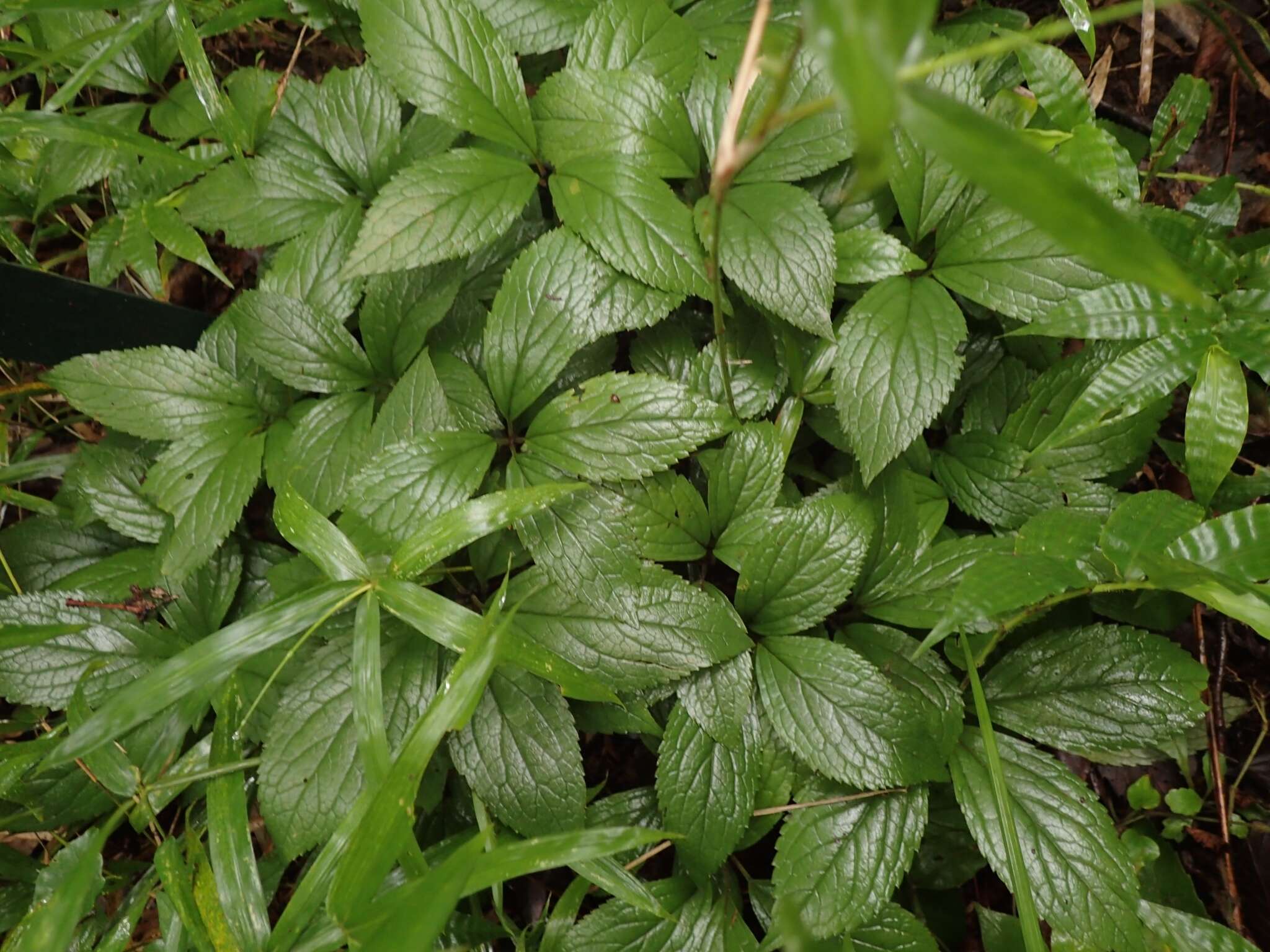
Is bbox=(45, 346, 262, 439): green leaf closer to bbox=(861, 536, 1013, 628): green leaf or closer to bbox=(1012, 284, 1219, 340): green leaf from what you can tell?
bbox=(861, 536, 1013, 628): green leaf

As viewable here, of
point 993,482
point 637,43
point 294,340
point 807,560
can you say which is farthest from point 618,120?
point 993,482

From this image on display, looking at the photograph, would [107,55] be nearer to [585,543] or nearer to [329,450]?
[329,450]

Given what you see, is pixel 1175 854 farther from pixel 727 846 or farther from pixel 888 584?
pixel 727 846

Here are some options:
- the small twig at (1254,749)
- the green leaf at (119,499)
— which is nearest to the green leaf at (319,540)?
the green leaf at (119,499)

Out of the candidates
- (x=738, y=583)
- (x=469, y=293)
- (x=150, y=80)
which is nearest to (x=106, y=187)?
(x=150, y=80)

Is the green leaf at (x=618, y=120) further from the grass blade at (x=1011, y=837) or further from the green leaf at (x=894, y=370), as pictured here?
the grass blade at (x=1011, y=837)

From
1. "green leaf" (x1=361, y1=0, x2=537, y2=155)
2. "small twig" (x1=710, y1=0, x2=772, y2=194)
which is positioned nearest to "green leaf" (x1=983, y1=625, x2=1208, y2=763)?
"small twig" (x1=710, y1=0, x2=772, y2=194)
